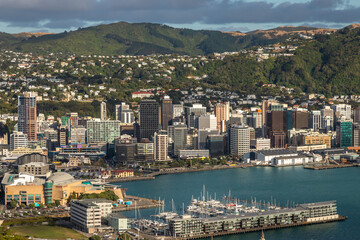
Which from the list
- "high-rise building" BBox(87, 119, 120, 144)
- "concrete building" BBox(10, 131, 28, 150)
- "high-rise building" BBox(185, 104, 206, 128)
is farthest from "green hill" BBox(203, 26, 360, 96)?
"concrete building" BBox(10, 131, 28, 150)

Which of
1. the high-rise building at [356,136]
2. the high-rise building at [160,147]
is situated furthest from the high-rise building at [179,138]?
the high-rise building at [356,136]

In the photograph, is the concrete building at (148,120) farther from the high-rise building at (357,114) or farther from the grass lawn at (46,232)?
the grass lawn at (46,232)

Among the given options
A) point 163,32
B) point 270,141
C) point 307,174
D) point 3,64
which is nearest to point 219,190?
point 307,174

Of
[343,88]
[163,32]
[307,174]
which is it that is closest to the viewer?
[307,174]

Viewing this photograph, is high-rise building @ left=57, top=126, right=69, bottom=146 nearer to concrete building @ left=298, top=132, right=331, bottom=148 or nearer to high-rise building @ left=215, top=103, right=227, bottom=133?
high-rise building @ left=215, top=103, right=227, bottom=133

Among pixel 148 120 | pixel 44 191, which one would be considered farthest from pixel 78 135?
pixel 44 191

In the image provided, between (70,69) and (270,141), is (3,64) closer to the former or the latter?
(70,69)
